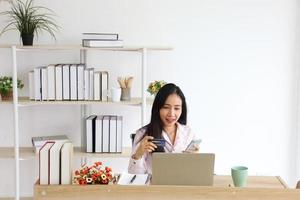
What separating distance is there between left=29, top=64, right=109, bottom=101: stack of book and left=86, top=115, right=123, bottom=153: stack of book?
0.64 feet

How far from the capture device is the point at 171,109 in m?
2.62

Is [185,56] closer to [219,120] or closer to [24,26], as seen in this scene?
[219,120]

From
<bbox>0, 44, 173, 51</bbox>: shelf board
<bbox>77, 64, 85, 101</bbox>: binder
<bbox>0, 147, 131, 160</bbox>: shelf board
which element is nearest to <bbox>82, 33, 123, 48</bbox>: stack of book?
<bbox>0, 44, 173, 51</bbox>: shelf board

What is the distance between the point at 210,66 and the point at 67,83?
1258 millimetres

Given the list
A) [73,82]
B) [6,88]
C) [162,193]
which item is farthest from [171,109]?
[6,88]

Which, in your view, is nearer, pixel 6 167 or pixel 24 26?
pixel 24 26

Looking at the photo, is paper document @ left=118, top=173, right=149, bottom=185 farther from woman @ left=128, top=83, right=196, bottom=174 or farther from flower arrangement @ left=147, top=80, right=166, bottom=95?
flower arrangement @ left=147, top=80, right=166, bottom=95

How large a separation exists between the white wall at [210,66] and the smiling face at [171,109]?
4.12ft

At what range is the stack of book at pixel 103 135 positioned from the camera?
3582mm

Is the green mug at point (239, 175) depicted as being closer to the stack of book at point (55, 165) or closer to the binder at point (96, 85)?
the stack of book at point (55, 165)

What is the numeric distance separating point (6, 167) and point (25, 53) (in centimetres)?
104

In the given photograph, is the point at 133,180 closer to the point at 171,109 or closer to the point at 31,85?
the point at 171,109

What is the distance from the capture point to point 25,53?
12.4 ft

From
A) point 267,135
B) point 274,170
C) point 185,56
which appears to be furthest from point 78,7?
point 274,170
